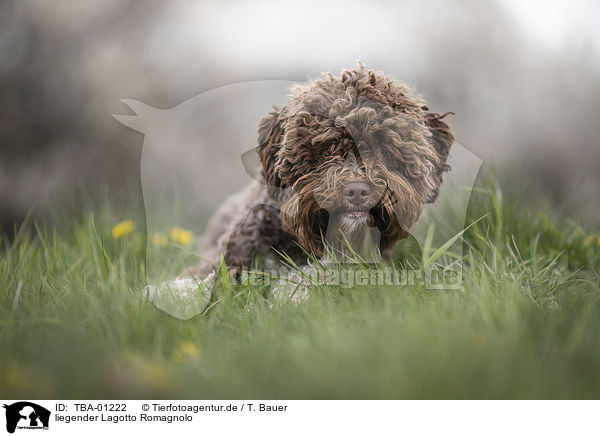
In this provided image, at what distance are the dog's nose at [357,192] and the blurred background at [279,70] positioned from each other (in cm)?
76

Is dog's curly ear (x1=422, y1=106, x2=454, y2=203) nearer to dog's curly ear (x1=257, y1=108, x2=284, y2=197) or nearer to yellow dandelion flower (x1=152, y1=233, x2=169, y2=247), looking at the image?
dog's curly ear (x1=257, y1=108, x2=284, y2=197)

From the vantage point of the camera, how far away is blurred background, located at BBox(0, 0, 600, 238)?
112 inches

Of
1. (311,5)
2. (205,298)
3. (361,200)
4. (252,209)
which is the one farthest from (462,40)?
(205,298)

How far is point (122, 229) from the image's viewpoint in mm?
3857

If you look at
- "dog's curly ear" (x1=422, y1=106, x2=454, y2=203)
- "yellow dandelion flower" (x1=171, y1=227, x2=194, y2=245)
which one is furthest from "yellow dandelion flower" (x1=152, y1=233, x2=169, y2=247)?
"dog's curly ear" (x1=422, y1=106, x2=454, y2=203)

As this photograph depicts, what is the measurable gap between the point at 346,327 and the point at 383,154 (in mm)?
1056

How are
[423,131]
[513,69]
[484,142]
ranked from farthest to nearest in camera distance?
[484,142] → [513,69] → [423,131]

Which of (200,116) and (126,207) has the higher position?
(126,207)

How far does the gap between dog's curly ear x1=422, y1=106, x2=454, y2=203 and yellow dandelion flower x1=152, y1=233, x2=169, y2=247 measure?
173cm

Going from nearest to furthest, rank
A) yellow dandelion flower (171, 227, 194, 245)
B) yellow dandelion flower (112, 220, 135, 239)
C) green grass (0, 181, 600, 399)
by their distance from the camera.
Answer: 1. green grass (0, 181, 600, 399)
2. yellow dandelion flower (171, 227, 194, 245)
3. yellow dandelion flower (112, 220, 135, 239)

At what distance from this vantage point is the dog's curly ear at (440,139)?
115 inches

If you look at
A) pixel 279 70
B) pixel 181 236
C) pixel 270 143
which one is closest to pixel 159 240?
pixel 181 236

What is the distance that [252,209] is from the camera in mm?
3174

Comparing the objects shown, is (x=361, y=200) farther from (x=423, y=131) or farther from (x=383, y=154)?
(x=423, y=131)
